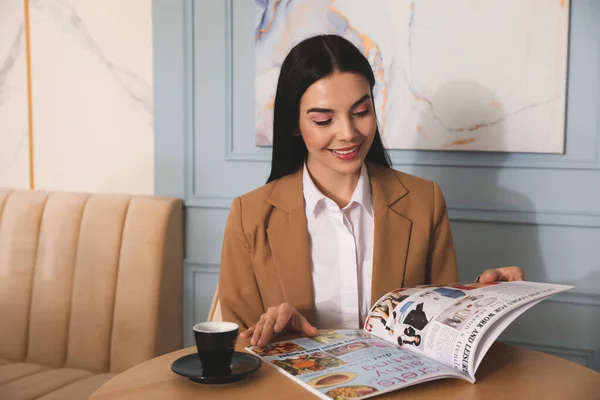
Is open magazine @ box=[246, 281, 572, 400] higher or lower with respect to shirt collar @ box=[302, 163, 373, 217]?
lower

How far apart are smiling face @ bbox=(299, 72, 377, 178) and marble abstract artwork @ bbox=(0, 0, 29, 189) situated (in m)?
1.59

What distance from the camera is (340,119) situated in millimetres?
1649

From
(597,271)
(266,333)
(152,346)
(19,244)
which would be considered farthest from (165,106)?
(597,271)

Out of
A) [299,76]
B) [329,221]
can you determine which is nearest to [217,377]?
[329,221]

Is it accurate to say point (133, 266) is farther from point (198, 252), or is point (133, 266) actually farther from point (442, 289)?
point (442, 289)

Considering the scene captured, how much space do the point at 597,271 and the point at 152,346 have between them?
1495mm

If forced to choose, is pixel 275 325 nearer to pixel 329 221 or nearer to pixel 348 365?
pixel 348 365

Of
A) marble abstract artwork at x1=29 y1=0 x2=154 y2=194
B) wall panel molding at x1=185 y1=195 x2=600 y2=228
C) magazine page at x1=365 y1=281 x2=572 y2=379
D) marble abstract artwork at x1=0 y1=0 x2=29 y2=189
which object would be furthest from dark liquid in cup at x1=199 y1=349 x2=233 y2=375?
marble abstract artwork at x1=0 y1=0 x2=29 y2=189

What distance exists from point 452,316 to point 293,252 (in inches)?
22.6

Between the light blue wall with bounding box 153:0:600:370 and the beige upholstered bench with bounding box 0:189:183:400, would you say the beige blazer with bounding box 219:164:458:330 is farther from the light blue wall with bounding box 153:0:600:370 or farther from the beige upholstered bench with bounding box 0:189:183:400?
the beige upholstered bench with bounding box 0:189:183:400

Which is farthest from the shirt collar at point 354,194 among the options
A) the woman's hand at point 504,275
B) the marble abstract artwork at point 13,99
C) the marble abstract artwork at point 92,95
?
the marble abstract artwork at point 13,99

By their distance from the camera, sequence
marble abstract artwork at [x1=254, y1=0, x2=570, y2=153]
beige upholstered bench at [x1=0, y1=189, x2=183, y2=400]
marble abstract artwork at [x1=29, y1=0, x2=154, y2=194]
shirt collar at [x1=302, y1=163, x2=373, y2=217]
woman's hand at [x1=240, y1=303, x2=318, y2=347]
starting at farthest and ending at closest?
marble abstract artwork at [x1=29, y1=0, x2=154, y2=194]
beige upholstered bench at [x1=0, y1=189, x2=183, y2=400]
marble abstract artwork at [x1=254, y1=0, x2=570, y2=153]
shirt collar at [x1=302, y1=163, x2=373, y2=217]
woman's hand at [x1=240, y1=303, x2=318, y2=347]

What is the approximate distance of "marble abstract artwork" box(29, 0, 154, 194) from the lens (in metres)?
2.58

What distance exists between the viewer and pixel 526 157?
2.15m
